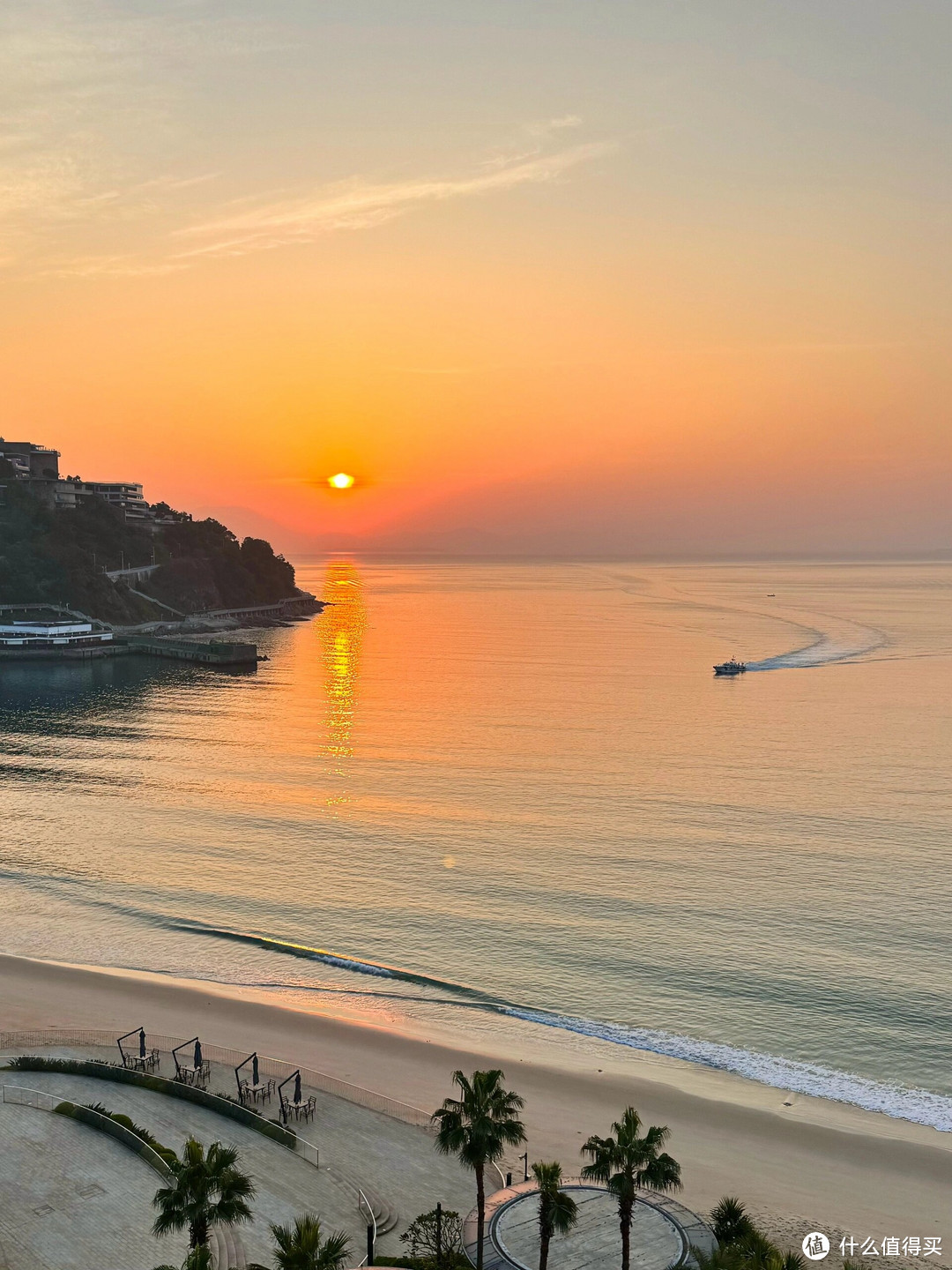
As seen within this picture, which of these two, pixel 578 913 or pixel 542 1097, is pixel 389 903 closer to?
pixel 578 913

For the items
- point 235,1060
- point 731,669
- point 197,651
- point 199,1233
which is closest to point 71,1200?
point 199,1233

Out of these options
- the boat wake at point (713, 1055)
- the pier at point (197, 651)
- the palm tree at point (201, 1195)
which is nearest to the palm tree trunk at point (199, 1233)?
the palm tree at point (201, 1195)

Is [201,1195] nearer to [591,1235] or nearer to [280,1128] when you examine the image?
[280,1128]

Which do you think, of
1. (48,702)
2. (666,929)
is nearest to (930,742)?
(666,929)

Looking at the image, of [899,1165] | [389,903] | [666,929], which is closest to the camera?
[899,1165]

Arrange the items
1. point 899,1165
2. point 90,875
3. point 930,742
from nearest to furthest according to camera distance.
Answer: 1. point 899,1165
2. point 90,875
3. point 930,742

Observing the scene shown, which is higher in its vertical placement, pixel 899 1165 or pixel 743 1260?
pixel 743 1260

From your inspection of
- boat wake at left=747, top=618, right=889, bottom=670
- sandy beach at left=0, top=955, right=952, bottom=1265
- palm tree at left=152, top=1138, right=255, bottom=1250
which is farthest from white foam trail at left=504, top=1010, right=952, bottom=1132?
boat wake at left=747, top=618, right=889, bottom=670

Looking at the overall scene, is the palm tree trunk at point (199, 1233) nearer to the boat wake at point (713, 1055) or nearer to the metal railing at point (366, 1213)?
the metal railing at point (366, 1213)
